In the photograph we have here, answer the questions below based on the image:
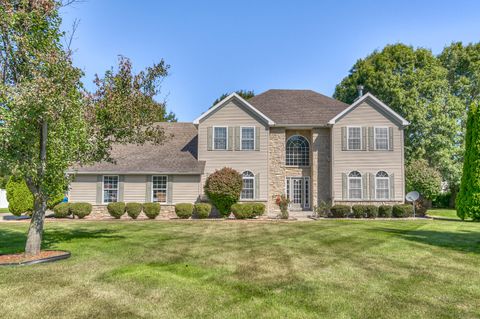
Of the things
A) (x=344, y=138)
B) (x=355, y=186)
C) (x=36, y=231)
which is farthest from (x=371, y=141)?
(x=36, y=231)

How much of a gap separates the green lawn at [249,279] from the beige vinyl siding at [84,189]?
9.31 metres

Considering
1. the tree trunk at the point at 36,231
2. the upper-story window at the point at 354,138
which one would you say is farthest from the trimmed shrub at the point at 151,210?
the upper-story window at the point at 354,138

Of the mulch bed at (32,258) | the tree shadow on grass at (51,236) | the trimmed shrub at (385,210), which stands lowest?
the tree shadow on grass at (51,236)

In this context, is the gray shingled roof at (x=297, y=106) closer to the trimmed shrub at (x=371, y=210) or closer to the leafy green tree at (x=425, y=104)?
the trimmed shrub at (x=371, y=210)

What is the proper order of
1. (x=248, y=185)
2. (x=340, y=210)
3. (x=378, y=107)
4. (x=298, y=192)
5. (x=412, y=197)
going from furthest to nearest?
(x=298, y=192) < (x=378, y=107) < (x=248, y=185) < (x=412, y=197) < (x=340, y=210)

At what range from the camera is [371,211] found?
21250 millimetres

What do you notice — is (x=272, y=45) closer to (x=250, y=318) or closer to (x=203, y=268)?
(x=203, y=268)

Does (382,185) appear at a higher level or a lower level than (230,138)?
lower

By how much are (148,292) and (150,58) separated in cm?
891

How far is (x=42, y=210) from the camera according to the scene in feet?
32.0

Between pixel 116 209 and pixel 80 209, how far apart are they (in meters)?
2.19

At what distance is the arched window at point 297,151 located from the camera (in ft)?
77.7

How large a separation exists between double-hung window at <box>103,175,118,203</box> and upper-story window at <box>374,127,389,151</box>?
1761cm

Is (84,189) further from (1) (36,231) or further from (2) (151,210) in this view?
(1) (36,231)
